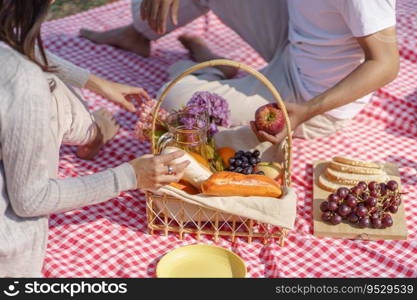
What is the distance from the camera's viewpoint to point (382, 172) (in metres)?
2.63

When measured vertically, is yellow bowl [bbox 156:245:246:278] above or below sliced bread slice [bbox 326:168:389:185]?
below

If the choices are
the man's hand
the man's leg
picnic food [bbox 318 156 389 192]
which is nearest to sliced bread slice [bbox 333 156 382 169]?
picnic food [bbox 318 156 389 192]

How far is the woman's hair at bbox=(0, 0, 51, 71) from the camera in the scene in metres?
1.78

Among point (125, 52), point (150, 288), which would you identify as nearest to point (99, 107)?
point (125, 52)

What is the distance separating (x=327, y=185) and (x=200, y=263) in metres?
0.67

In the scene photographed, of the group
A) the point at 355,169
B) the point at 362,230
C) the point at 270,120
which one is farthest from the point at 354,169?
the point at 270,120

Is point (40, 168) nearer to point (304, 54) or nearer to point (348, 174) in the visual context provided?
point (348, 174)

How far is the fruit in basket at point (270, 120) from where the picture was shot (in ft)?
8.30

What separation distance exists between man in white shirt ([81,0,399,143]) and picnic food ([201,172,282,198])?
0.97 ft

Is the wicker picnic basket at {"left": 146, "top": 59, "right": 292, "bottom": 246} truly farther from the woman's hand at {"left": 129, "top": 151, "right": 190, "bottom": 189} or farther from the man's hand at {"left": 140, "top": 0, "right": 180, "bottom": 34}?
the man's hand at {"left": 140, "top": 0, "right": 180, "bottom": 34}

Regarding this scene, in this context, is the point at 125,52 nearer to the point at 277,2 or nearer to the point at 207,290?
the point at 277,2

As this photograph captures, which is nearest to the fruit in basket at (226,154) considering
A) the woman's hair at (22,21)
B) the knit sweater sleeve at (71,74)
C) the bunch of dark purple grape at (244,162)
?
the bunch of dark purple grape at (244,162)

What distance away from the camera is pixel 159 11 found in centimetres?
302

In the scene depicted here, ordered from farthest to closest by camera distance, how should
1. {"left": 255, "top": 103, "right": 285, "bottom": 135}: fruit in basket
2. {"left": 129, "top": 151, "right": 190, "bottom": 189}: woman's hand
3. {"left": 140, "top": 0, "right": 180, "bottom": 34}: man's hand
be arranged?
{"left": 140, "top": 0, "right": 180, "bottom": 34}: man's hand
{"left": 255, "top": 103, "right": 285, "bottom": 135}: fruit in basket
{"left": 129, "top": 151, "right": 190, "bottom": 189}: woman's hand
